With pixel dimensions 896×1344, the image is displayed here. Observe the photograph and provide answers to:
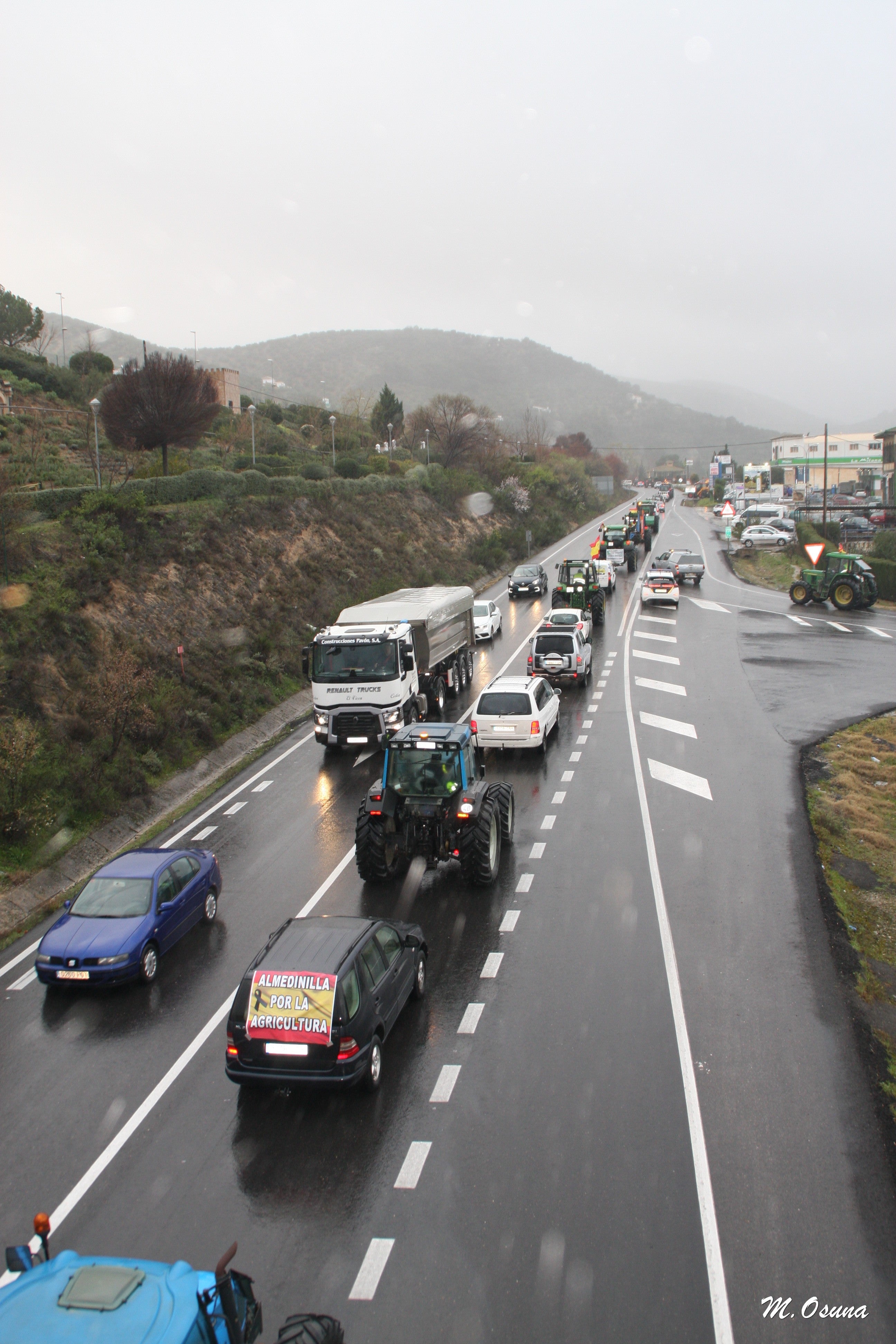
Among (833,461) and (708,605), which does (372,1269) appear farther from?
(833,461)

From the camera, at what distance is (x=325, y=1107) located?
9.32m

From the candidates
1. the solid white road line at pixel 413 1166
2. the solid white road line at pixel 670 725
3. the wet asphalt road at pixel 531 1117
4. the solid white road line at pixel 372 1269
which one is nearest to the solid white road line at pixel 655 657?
the solid white road line at pixel 670 725

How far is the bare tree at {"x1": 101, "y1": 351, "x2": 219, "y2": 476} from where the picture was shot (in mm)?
42812

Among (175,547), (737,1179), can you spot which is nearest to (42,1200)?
(737,1179)

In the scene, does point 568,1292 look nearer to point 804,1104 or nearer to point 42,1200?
point 804,1104

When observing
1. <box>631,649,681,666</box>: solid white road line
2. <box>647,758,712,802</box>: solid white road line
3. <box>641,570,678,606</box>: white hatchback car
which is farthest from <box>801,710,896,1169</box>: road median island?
<box>641,570,678,606</box>: white hatchback car

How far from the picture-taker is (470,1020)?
10.9 meters

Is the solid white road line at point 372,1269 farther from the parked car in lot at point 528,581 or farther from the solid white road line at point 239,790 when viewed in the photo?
the parked car in lot at point 528,581

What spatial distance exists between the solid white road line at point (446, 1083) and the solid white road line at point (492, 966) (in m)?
2.02

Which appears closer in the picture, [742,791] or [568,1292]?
[568,1292]

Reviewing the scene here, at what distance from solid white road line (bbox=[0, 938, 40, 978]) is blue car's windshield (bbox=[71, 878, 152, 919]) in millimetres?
894

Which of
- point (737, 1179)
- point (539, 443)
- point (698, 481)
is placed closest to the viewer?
point (737, 1179)

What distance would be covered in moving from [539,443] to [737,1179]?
478 feet

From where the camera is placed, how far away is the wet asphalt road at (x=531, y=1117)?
23.0ft
